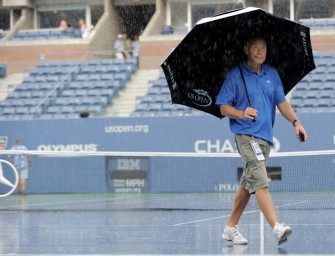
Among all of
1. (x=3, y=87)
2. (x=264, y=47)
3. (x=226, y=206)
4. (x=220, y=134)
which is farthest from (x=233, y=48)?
(x=3, y=87)

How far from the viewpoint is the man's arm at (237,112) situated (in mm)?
8281

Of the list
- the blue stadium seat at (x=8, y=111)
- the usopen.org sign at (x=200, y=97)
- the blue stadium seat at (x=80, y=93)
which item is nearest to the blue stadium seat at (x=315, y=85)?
the blue stadium seat at (x=80, y=93)

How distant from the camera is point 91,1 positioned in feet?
119

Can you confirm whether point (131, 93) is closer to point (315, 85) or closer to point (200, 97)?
point (315, 85)

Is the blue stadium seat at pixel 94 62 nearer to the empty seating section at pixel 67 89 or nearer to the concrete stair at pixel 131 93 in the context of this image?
the empty seating section at pixel 67 89

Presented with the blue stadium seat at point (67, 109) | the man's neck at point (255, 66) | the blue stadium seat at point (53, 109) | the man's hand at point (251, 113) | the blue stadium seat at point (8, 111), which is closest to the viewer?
the man's hand at point (251, 113)

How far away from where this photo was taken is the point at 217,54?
8.88 metres

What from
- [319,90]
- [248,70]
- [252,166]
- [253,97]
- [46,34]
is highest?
[46,34]

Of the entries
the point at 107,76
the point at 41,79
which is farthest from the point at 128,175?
the point at 41,79

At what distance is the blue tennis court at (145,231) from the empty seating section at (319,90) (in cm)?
849

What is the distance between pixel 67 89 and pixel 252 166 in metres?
19.9

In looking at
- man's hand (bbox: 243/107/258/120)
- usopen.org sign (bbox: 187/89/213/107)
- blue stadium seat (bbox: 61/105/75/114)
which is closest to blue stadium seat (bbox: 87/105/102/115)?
blue stadium seat (bbox: 61/105/75/114)

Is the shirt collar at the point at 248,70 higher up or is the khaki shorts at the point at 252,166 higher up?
the shirt collar at the point at 248,70

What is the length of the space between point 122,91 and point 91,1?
29.0 ft
